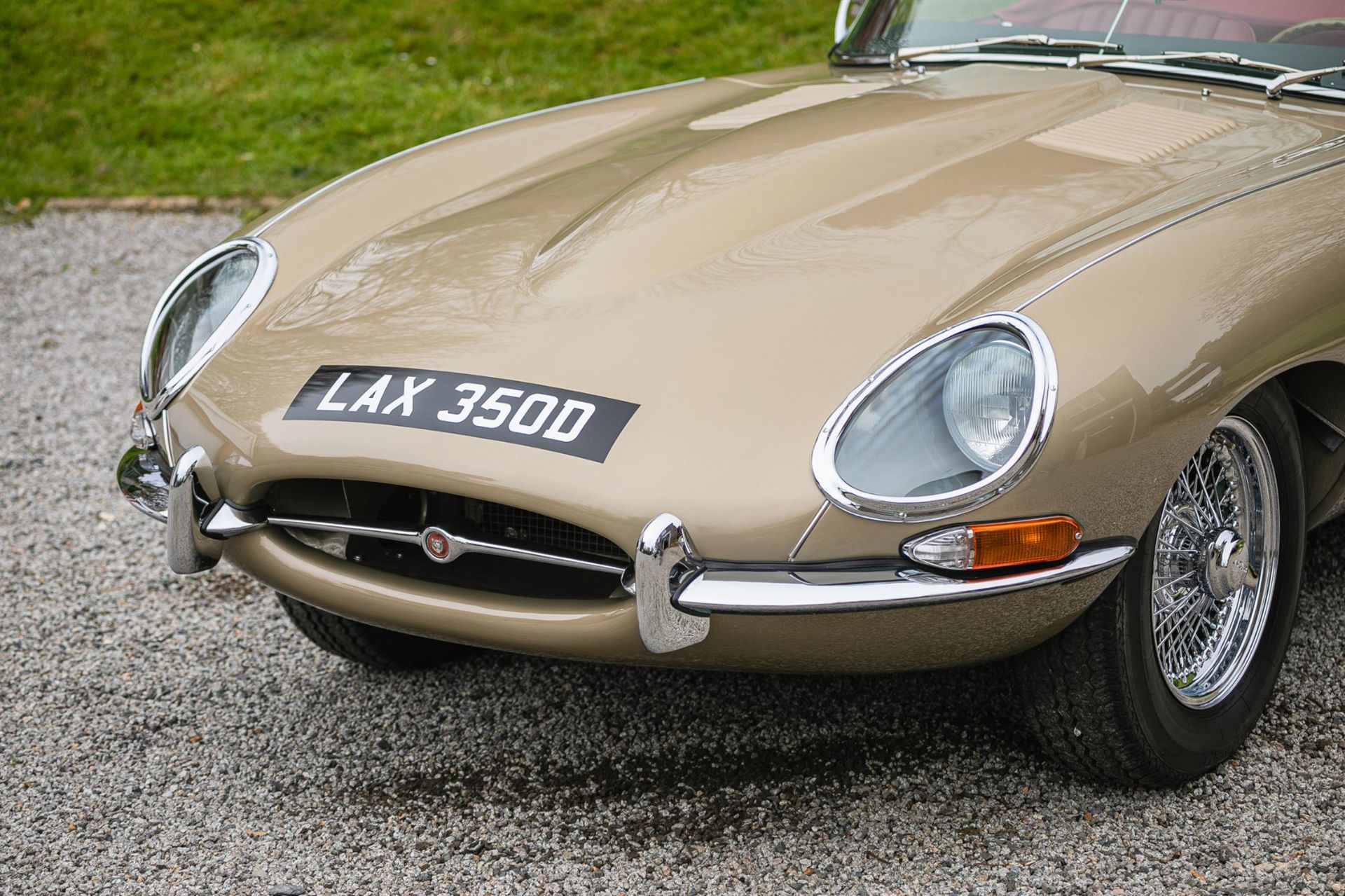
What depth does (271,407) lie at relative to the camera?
222 centimetres

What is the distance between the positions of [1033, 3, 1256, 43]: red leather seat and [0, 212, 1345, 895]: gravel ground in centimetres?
128

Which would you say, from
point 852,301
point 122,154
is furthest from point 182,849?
point 122,154

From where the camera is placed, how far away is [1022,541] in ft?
6.07

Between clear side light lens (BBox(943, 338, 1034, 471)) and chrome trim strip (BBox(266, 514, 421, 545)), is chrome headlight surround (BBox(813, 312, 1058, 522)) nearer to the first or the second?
clear side light lens (BBox(943, 338, 1034, 471))

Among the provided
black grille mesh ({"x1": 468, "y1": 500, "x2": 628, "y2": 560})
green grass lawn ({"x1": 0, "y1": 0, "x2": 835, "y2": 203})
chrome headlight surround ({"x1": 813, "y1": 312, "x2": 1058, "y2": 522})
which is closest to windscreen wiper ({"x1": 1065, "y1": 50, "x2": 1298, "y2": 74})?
chrome headlight surround ({"x1": 813, "y1": 312, "x2": 1058, "y2": 522})

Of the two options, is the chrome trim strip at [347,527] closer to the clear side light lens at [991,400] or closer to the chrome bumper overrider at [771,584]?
the chrome bumper overrider at [771,584]

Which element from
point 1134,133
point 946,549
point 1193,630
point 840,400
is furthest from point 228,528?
point 1134,133

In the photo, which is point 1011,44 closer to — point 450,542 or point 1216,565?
point 1216,565

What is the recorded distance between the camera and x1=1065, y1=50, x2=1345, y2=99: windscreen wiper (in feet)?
9.04

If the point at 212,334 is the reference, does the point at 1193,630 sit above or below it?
below

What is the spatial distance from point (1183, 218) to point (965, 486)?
670mm

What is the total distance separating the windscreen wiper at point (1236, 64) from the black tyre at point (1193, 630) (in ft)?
3.00

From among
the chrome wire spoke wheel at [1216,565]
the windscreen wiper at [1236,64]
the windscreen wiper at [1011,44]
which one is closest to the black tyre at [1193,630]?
the chrome wire spoke wheel at [1216,565]

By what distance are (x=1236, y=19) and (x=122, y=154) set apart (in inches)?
278
